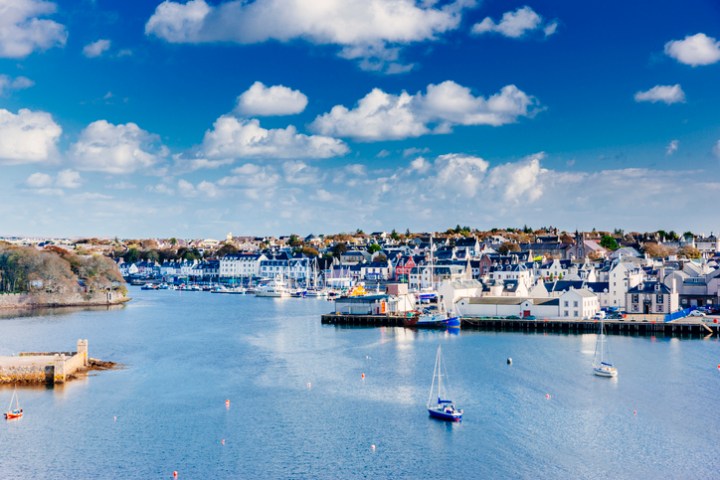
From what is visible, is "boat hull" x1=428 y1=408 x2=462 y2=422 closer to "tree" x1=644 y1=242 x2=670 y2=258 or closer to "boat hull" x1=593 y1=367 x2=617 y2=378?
"boat hull" x1=593 y1=367 x2=617 y2=378

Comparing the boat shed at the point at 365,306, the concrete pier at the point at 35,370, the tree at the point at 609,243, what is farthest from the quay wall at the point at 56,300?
the tree at the point at 609,243

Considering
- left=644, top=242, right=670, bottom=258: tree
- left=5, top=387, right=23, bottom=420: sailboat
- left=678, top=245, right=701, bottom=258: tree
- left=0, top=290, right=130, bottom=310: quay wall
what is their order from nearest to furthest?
left=5, top=387, right=23, bottom=420: sailboat < left=0, top=290, right=130, bottom=310: quay wall < left=678, top=245, right=701, bottom=258: tree < left=644, top=242, right=670, bottom=258: tree

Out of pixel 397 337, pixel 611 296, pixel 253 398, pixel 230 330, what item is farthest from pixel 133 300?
pixel 253 398

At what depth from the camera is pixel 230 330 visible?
41.4 metres

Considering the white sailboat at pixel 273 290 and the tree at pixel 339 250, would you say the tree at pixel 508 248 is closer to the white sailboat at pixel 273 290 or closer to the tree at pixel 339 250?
the tree at pixel 339 250

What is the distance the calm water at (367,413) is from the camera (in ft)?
57.3

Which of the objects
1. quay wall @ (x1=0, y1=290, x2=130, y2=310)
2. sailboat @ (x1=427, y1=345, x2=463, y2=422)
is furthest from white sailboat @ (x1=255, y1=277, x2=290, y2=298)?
sailboat @ (x1=427, y1=345, x2=463, y2=422)

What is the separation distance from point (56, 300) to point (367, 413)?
138ft

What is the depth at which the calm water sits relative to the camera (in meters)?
17.5

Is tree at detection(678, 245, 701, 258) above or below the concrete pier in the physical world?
above

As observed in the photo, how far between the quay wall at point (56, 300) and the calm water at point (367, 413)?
834 inches

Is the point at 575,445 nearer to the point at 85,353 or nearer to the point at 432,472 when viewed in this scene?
the point at 432,472

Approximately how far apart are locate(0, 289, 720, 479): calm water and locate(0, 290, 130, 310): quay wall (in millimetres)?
21194

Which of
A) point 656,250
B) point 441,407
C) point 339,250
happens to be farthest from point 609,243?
point 441,407
